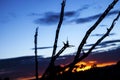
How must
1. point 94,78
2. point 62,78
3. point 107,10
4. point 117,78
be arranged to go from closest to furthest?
point 107,10 → point 62,78 → point 94,78 → point 117,78

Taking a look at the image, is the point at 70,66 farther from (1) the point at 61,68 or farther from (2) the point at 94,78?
(2) the point at 94,78

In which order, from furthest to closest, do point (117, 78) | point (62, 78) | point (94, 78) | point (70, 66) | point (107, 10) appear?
point (117, 78), point (94, 78), point (62, 78), point (70, 66), point (107, 10)

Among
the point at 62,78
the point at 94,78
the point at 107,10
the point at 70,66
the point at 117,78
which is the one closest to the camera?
the point at 107,10

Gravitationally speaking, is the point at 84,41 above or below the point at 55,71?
above

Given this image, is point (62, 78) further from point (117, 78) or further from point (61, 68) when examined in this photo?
point (117, 78)

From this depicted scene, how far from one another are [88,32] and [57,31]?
0.32 m

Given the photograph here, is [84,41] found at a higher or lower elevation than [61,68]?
higher

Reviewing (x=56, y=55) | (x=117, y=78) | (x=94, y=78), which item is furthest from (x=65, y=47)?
(x=117, y=78)

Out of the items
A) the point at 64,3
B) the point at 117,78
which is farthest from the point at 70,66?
the point at 117,78

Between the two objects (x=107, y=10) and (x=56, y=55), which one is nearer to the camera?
(x=107, y=10)

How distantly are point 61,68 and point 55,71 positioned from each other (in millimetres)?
90

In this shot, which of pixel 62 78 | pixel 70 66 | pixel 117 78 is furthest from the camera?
pixel 117 78

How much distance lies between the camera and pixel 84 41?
9.71 ft

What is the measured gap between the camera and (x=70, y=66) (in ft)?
9.95
